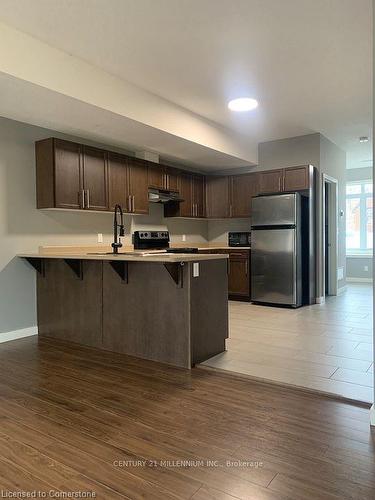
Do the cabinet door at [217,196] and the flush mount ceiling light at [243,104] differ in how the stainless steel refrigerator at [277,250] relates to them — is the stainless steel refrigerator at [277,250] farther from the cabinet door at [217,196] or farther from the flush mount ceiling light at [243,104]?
the flush mount ceiling light at [243,104]

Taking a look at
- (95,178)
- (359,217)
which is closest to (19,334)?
(95,178)

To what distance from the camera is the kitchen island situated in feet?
9.94

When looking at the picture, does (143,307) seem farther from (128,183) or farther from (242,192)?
(242,192)

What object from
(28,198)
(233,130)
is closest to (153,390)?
(28,198)

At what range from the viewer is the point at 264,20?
9.15 ft

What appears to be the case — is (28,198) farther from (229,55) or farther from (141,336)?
(229,55)

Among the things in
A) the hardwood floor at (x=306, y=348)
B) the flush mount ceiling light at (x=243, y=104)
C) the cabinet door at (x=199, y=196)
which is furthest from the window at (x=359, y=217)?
the flush mount ceiling light at (x=243, y=104)

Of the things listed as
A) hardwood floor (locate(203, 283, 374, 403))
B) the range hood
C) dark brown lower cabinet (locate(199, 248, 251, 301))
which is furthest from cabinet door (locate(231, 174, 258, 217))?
hardwood floor (locate(203, 283, 374, 403))

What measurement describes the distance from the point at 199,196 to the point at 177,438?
5053 mm

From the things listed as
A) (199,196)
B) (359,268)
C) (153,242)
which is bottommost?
(359,268)

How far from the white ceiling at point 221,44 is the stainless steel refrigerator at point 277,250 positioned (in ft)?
5.06

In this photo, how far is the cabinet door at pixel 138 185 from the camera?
4.97 m

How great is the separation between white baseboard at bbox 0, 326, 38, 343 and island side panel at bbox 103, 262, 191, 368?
1108 mm

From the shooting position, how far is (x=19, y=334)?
4043mm
